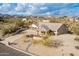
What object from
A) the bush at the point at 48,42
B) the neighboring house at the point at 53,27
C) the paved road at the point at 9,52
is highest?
the neighboring house at the point at 53,27

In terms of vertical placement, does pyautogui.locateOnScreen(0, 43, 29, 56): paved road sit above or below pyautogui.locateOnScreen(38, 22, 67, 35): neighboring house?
below

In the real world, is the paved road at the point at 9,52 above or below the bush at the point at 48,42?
below

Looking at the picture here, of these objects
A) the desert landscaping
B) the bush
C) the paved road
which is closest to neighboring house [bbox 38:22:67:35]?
the desert landscaping

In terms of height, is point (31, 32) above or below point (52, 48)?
above

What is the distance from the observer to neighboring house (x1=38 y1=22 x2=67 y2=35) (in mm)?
1997

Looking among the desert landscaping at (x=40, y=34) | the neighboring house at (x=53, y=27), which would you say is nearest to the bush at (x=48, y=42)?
the desert landscaping at (x=40, y=34)

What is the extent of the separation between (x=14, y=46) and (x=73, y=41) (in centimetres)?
63

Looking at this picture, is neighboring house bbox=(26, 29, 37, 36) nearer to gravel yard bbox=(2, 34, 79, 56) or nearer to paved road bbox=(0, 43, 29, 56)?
gravel yard bbox=(2, 34, 79, 56)

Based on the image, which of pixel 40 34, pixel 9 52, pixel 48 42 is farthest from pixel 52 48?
pixel 9 52

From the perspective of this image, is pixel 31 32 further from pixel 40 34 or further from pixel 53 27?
pixel 53 27

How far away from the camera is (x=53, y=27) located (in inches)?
78.5

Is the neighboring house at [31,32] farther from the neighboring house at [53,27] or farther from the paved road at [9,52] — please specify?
the paved road at [9,52]

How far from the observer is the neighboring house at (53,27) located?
200cm

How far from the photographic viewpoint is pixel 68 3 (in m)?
1.98
